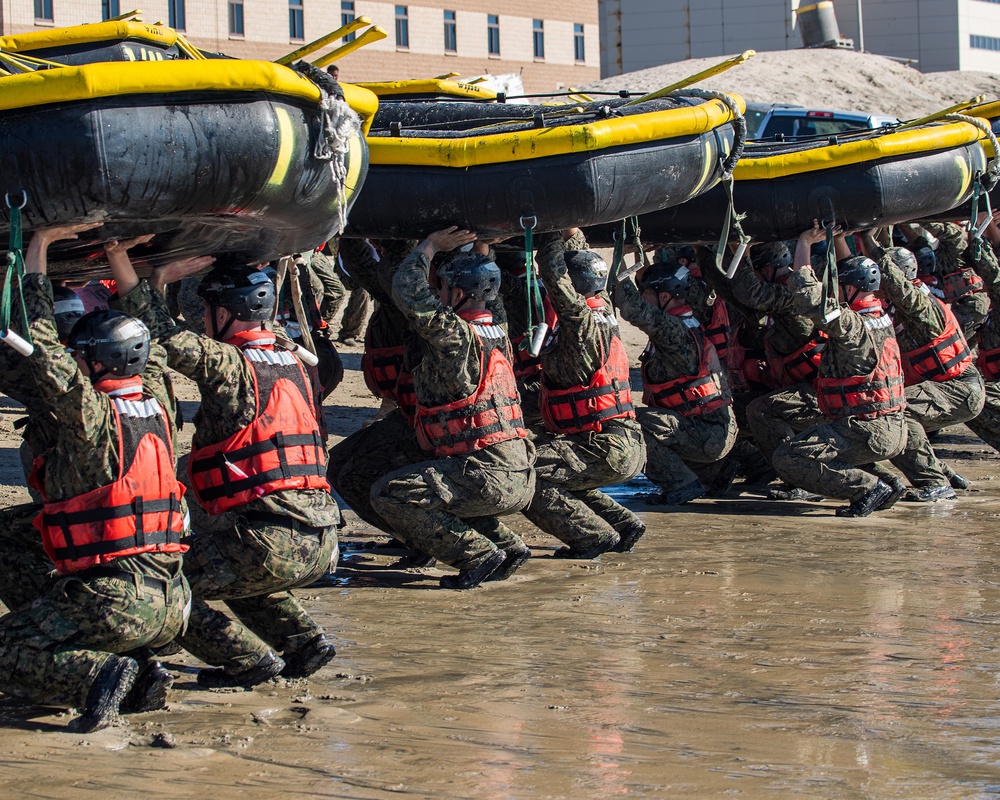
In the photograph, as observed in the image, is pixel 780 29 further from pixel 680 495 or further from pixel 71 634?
pixel 71 634

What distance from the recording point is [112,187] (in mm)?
4367

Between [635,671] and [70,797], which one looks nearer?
[70,797]

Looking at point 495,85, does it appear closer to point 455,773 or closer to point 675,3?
point 675,3

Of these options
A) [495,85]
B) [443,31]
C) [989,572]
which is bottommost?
[989,572]

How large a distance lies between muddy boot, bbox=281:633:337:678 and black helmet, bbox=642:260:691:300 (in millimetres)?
4370

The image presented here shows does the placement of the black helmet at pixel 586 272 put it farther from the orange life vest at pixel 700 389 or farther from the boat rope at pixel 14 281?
the boat rope at pixel 14 281

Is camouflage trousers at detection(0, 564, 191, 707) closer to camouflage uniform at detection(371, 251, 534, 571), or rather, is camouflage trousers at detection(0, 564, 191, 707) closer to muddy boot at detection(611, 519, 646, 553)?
camouflage uniform at detection(371, 251, 534, 571)

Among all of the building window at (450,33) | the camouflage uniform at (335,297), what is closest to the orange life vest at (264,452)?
the camouflage uniform at (335,297)

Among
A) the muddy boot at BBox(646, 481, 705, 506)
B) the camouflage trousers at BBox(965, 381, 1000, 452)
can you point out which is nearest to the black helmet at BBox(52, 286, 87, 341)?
the muddy boot at BBox(646, 481, 705, 506)

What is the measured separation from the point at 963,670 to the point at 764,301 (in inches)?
156

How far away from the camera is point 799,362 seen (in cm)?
931

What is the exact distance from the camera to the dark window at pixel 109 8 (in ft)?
91.9

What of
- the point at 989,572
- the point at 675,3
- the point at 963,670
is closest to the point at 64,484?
the point at 963,670

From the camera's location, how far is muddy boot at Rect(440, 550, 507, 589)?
6.65 m
